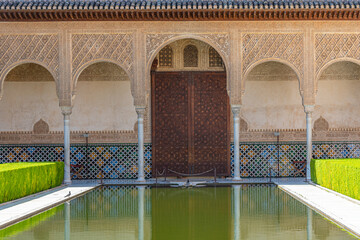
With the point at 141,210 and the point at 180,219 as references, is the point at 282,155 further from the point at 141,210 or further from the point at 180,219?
the point at 180,219

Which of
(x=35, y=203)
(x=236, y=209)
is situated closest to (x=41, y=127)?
(x=35, y=203)

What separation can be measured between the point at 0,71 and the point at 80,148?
2.92 metres

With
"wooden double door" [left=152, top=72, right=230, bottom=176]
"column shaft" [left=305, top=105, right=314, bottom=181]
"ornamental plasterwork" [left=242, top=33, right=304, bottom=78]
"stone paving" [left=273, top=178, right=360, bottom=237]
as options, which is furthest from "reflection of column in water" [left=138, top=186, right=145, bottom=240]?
"column shaft" [left=305, top=105, right=314, bottom=181]

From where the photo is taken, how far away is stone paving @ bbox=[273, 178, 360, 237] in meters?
7.37

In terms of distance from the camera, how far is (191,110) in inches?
587

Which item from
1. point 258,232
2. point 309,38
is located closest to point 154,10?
point 309,38

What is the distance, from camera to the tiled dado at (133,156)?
1465 centimetres

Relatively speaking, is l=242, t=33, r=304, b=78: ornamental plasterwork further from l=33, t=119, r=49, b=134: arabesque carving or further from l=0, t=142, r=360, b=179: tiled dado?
l=33, t=119, r=49, b=134: arabesque carving

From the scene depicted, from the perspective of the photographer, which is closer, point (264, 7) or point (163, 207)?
point (163, 207)

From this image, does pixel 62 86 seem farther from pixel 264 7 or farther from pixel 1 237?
pixel 1 237

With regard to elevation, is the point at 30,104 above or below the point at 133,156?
above

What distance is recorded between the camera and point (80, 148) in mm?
14773

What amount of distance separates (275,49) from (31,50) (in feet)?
19.1

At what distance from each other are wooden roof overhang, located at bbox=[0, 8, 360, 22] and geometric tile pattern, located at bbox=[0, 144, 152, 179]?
3.46 metres
